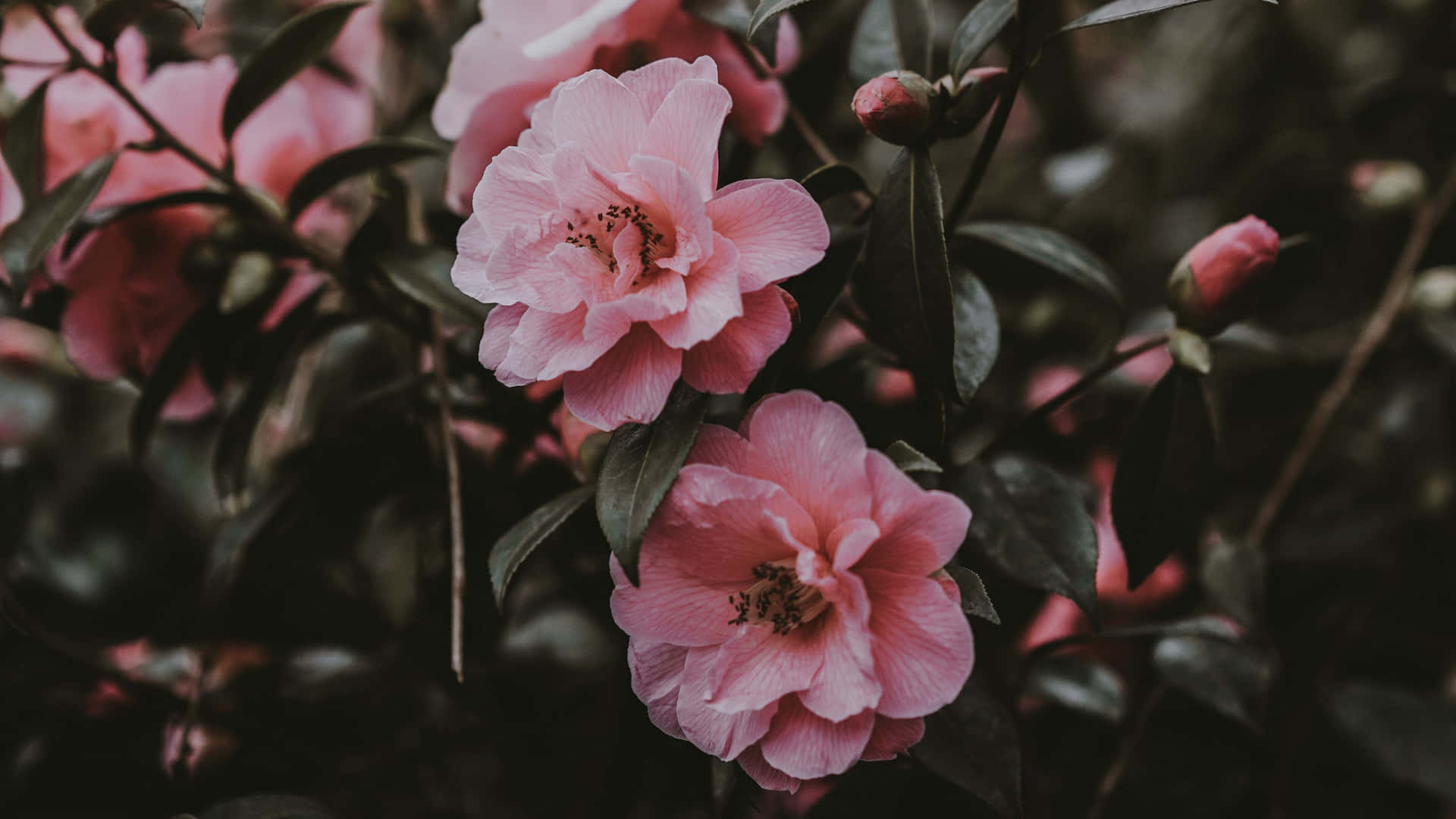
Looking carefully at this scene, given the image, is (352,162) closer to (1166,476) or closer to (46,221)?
(46,221)

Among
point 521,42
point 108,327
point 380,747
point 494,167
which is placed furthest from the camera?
point 380,747

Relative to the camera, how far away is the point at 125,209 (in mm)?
720

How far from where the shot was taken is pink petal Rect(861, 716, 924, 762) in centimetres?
51

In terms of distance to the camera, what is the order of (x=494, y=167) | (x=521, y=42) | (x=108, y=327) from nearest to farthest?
(x=494, y=167), (x=521, y=42), (x=108, y=327)

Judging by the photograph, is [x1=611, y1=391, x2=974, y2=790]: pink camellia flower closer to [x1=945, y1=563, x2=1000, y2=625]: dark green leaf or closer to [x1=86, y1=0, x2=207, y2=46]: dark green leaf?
[x1=945, y1=563, x2=1000, y2=625]: dark green leaf

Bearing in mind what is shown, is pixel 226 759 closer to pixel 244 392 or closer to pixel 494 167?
pixel 244 392

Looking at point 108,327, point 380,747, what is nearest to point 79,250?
point 108,327

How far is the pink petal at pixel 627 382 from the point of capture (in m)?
0.51

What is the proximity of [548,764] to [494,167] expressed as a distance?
0.64 meters

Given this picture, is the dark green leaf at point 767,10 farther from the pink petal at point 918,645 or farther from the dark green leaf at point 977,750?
the dark green leaf at point 977,750

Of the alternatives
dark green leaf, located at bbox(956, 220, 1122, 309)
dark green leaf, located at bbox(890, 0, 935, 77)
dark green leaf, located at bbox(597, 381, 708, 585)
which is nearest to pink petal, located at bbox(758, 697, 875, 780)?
dark green leaf, located at bbox(597, 381, 708, 585)

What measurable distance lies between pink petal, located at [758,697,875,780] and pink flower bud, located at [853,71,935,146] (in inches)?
11.9

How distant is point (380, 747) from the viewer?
0.91m

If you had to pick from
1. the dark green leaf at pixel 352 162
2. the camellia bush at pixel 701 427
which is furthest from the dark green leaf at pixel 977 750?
the dark green leaf at pixel 352 162
